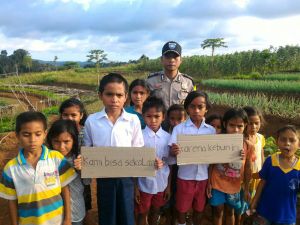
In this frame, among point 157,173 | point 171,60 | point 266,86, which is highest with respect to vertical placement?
point 171,60

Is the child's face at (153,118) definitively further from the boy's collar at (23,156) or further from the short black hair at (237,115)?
the boy's collar at (23,156)

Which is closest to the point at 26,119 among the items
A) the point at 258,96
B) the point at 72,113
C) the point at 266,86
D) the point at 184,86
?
the point at 72,113

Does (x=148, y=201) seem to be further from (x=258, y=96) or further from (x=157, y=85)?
(x=258, y=96)

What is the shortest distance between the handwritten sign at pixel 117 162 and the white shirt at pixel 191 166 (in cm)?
44

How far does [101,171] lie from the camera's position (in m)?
2.48

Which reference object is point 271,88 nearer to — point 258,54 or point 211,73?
point 258,54

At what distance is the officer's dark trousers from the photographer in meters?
2.55

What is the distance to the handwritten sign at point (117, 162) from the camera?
2447 mm

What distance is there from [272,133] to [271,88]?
519cm

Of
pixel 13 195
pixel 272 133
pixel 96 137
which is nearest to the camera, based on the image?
pixel 13 195

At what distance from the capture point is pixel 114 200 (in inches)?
99.6

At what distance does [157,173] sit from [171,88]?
126cm

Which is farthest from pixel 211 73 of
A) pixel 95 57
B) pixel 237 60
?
pixel 95 57

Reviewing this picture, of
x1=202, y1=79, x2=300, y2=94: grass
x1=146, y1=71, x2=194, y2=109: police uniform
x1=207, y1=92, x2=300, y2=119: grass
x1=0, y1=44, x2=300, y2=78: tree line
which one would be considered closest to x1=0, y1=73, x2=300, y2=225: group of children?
x1=146, y1=71, x2=194, y2=109: police uniform
